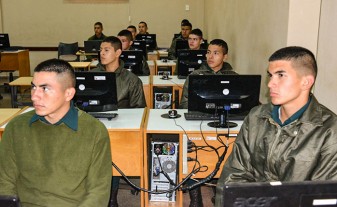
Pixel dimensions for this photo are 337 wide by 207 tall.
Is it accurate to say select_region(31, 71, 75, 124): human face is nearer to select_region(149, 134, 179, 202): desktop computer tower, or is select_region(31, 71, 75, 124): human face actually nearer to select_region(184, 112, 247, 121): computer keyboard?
select_region(149, 134, 179, 202): desktop computer tower

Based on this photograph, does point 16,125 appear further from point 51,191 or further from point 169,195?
point 169,195

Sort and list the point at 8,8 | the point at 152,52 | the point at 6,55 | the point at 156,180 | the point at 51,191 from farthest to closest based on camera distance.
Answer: the point at 8,8 → the point at 152,52 → the point at 6,55 → the point at 156,180 → the point at 51,191

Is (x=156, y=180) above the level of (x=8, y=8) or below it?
below

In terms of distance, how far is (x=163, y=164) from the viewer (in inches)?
121

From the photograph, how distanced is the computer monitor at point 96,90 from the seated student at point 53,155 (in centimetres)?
94

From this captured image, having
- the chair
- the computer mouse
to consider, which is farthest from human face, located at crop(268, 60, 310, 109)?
the chair

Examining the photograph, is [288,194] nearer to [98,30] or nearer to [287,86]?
[287,86]

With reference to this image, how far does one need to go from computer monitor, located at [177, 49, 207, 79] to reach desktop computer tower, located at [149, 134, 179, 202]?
80.8 inches

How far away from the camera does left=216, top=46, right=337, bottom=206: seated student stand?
5.90 ft

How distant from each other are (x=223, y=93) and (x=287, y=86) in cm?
99

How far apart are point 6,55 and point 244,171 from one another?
6.72 meters

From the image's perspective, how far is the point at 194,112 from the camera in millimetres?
3186

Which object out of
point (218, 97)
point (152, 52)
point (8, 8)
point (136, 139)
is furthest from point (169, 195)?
point (8, 8)

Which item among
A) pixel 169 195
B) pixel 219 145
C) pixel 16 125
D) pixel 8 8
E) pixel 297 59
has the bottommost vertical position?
pixel 169 195
